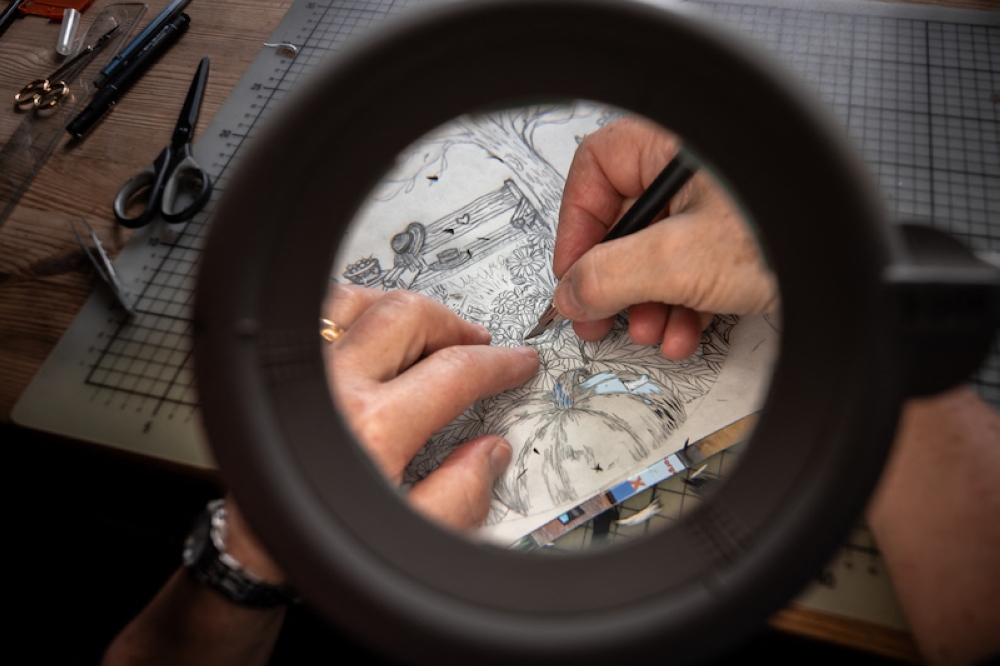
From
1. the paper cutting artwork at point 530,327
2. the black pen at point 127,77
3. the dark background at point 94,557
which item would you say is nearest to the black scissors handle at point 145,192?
the black pen at point 127,77

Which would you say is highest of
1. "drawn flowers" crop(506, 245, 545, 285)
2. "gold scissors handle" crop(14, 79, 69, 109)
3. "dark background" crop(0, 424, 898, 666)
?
"gold scissors handle" crop(14, 79, 69, 109)

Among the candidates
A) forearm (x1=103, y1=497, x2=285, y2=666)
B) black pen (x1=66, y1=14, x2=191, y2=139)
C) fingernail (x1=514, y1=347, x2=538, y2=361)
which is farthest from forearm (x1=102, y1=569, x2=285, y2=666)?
black pen (x1=66, y1=14, x2=191, y2=139)

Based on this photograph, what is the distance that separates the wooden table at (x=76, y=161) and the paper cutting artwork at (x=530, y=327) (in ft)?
1.13

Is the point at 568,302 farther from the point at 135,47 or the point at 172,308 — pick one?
the point at 135,47

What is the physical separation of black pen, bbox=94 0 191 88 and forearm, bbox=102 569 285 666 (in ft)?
2.38

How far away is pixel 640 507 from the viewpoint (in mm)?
632

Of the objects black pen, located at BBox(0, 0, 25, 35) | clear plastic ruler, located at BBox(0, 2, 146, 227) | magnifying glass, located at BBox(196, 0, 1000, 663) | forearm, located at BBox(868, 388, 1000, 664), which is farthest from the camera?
black pen, located at BBox(0, 0, 25, 35)

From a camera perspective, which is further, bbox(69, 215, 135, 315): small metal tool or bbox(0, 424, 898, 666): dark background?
bbox(0, 424, 898, 666): dark background

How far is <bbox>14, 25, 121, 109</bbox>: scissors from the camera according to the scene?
36.1 inches

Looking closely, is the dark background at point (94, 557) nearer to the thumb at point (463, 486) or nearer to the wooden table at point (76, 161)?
the wooden table at point (76, 161)

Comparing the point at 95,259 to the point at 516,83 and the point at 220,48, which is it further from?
the point at 516,83

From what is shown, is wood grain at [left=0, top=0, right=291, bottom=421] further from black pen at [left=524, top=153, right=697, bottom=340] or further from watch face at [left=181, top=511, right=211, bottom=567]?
black pen at [left=524, top=153, right=697, bottom=340]

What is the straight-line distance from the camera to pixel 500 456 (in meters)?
0.64

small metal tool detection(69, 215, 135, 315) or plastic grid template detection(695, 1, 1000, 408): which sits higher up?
plastic grid template detection(695, 1, 1000, 408)
